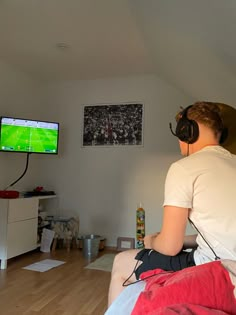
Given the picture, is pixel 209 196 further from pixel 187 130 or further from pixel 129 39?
pixel 129 39

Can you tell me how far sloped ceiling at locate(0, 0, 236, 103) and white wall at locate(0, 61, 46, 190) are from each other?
17cm

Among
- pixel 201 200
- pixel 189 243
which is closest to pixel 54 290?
pixel 189 243

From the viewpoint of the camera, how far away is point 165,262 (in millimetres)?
1177

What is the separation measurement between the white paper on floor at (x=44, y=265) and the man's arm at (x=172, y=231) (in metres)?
2.15

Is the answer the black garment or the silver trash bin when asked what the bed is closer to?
the black garment

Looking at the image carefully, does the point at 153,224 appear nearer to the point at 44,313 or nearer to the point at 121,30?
the point at 44,313

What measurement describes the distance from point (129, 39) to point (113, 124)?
133cm

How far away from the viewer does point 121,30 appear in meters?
2.68

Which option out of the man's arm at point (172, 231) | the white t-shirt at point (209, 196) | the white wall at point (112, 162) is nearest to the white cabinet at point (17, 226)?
the white wall at point (112, 162)

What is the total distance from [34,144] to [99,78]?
4.22ft

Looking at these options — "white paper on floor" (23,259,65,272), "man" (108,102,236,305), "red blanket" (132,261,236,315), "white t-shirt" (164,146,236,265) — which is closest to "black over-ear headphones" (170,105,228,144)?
"man" (108,102,236,305)

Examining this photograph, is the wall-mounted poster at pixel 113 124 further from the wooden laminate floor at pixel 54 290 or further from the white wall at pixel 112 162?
the wooden laminate floor at pixel 54 290

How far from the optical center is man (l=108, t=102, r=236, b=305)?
992mm

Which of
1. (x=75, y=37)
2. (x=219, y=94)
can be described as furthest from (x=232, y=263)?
(x=75, y=37)
